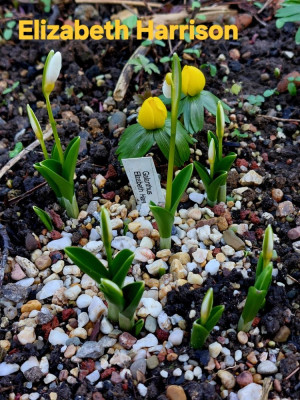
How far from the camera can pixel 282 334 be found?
4.99ft

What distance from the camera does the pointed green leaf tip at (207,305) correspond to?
1346 mm

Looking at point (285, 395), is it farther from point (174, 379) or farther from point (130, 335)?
point (130, 335)

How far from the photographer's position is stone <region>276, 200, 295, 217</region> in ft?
6.11

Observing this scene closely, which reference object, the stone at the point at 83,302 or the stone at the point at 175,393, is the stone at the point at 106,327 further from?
the stone at the point at 175,393

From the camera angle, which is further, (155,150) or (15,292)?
(155,150)

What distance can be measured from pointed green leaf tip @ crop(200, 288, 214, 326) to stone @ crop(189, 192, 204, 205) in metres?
0.59

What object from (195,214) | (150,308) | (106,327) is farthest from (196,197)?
(106,327)

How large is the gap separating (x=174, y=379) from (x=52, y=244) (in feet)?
2.04

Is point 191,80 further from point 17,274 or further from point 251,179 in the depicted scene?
point 17,274

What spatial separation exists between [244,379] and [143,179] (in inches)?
27.6

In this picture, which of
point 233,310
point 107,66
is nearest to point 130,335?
point 233,310

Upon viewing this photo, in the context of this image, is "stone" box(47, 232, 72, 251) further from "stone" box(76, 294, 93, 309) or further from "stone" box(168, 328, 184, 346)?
"stone" box(168, 328, 184, 346)

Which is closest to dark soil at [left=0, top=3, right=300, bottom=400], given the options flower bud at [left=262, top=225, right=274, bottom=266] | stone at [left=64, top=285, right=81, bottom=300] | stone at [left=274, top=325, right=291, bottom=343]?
stone at [left=274, top=325, right=291, bottom=343]

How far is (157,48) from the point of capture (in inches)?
100.0
